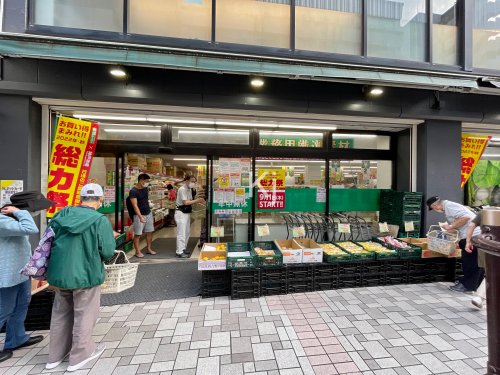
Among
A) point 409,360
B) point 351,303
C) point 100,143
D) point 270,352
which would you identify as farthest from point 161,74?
point 409,360

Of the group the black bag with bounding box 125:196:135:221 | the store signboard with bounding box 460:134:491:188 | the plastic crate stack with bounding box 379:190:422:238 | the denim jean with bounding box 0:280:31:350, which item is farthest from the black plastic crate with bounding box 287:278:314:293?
the store signboard with bounding box 460:134:491:188

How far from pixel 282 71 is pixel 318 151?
108 inches

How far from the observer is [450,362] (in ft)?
8.66

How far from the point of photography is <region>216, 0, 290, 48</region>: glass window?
14.7ft

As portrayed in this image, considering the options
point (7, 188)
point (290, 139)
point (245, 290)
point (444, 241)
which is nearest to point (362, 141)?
point (290, 139)

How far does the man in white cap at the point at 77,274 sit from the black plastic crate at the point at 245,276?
1.98m

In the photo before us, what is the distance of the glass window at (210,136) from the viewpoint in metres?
5.71

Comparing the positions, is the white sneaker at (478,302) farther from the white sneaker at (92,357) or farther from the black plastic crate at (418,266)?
the white sneaker at (92,357)

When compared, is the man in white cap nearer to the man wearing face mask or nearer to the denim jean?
the denim jean

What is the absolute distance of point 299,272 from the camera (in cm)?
427

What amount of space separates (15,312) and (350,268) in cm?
489

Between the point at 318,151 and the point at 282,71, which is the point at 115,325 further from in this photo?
the point at 318,151

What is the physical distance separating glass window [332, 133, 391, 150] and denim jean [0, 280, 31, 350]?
20.8 feet

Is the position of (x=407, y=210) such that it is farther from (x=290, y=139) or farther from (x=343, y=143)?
(x=290, y=139)
